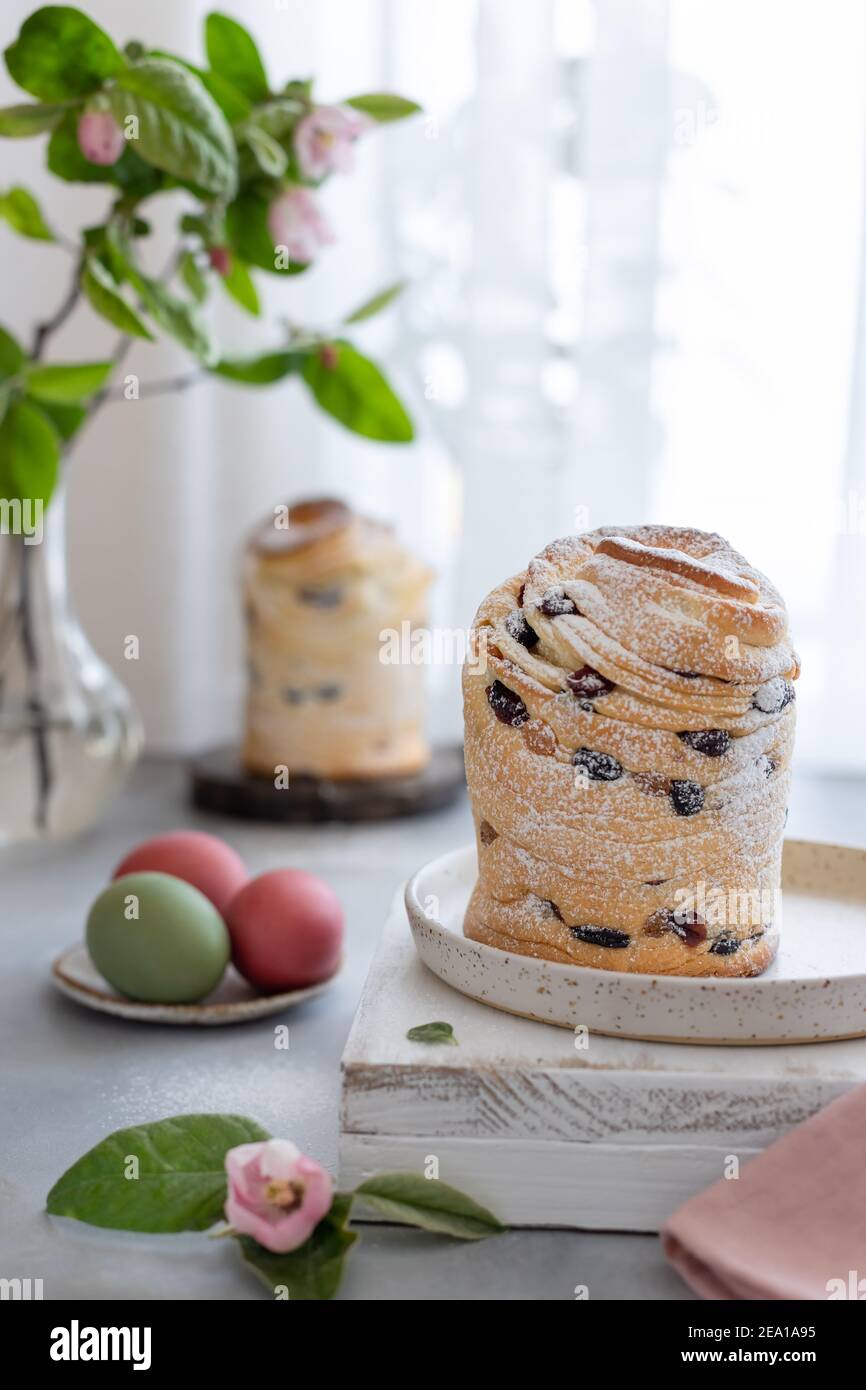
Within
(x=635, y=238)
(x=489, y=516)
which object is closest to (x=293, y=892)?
(x=489, y=516)

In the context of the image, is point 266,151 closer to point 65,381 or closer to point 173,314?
point 173,314

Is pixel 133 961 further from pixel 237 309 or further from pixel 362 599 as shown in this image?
pixel 237 309

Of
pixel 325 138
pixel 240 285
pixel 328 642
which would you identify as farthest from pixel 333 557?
pixel 325 138

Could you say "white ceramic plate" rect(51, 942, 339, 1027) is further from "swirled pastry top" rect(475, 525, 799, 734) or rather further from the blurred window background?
the blurred window background

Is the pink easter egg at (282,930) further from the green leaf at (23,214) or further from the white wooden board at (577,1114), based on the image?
the green leaf at (23,214)

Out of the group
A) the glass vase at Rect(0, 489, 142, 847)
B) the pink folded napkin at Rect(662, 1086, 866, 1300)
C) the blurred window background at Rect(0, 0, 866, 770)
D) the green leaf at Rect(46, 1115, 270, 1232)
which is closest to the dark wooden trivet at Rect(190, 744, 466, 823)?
the glass vase at Rect(0, 489, 142, 847)
